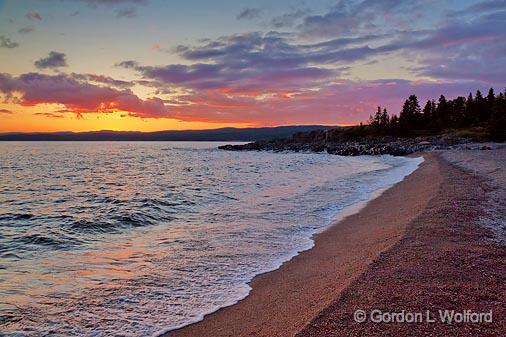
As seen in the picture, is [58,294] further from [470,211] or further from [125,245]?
[470,211]

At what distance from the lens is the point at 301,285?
8008mm

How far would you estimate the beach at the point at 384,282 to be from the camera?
5.53 meters

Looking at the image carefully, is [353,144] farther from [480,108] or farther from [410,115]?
[480,108]

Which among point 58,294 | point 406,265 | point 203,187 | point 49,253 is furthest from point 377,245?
point 203,187

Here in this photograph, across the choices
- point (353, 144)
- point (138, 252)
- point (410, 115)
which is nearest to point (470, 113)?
point (410, 115)

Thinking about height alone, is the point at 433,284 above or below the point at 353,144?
below

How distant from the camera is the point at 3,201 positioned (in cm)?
2325

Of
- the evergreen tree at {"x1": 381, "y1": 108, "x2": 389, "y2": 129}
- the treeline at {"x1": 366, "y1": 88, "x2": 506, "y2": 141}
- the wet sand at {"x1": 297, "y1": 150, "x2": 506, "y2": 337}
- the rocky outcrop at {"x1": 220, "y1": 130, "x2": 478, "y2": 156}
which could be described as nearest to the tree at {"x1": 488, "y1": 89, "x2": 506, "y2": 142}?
the rocky outcrop at {"x1": 220, "y1": 130, "x2": 478, "y2": 156}

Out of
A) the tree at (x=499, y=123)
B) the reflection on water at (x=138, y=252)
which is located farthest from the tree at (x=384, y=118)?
the reflection on water at (x=138, y=252)

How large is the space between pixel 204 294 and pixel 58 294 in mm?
3046

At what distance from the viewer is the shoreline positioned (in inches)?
245

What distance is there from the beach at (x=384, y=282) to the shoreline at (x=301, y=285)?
0.06 ft

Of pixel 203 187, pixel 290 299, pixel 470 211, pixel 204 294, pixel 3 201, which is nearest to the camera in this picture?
pixel 290 299

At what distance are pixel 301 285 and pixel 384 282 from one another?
1.82 metres
